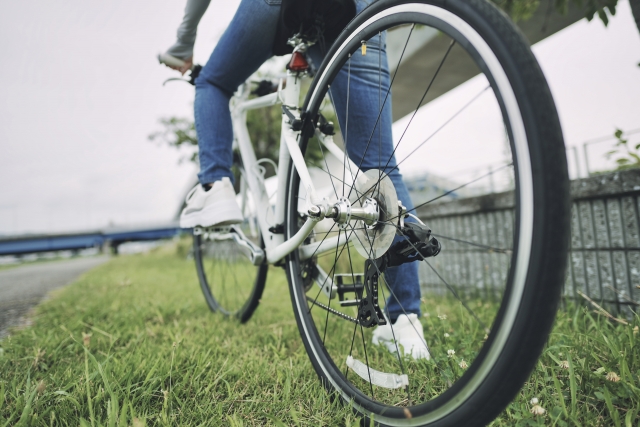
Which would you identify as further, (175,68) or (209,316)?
(209,316)

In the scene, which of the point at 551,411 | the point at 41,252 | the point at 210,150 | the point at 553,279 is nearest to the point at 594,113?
the point at 551,411

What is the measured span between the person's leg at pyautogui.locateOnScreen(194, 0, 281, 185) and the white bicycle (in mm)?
138

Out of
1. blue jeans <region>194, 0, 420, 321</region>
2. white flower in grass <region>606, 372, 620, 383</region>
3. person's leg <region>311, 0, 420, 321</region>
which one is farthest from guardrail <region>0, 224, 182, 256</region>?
white flower in grass <region>606, 372, 620, 383</region>

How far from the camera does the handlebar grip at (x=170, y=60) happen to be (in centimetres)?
168

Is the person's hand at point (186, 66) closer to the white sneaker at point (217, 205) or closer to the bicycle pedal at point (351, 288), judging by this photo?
the white sneaker at point (217, 205)

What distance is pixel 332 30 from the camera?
136 cm

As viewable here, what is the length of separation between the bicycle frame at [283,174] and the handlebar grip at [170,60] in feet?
0.95

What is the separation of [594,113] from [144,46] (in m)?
1.92

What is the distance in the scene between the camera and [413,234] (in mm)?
902

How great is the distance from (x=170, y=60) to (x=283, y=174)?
2.59 feet

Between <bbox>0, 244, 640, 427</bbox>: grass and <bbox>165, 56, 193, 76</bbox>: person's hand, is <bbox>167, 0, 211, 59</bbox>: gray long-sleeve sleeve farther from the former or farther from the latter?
<bbox>0, 244, 640, 427</bbox>: grass

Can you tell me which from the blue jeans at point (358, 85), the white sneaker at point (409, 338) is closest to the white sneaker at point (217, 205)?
the blue jeans at point (358, 85)

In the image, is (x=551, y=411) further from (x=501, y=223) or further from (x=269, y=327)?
(x=501, y=223)

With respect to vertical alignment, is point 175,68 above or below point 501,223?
above
